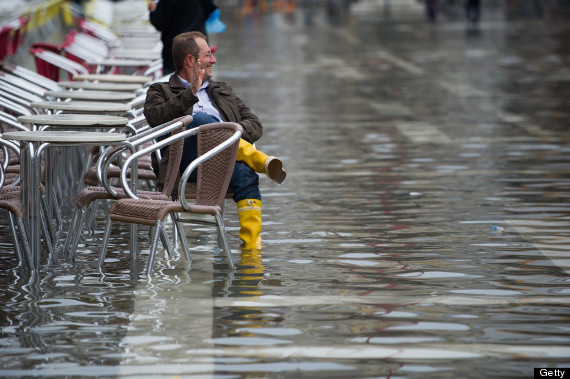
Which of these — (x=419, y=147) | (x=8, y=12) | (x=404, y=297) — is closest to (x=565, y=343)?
(x=404, y=297)

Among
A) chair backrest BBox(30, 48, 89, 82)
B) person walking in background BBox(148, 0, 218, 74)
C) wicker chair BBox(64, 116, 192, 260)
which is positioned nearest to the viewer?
wicker chair BBox(64, 116, 192, 260)

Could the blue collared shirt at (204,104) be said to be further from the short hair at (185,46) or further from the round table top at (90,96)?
the round table top at (90,96)

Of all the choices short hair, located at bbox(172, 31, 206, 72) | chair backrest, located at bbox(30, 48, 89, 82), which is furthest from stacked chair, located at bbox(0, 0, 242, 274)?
chair backrest, located at bbox(30, 48, 89, 82)

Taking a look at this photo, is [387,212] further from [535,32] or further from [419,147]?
[535,32]

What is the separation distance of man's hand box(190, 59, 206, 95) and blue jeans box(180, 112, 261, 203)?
29cm

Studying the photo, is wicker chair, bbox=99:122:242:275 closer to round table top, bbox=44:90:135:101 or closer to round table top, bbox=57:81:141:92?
round table top, bbox=44:90:135:101

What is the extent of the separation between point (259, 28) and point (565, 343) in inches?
1521

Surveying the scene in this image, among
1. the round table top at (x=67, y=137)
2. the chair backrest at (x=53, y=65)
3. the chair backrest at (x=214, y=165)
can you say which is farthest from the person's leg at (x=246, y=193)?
the chair backrest at (x=53, y=65)

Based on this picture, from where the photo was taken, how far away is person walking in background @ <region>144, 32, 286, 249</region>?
8023 mm

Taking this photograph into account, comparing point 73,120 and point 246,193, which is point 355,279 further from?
point 73,120

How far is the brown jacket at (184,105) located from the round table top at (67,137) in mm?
521

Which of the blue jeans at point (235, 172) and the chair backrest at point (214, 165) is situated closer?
the chair backrest at point (214, 165)

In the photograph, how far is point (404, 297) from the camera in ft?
22.9

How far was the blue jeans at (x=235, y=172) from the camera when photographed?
8.14 metres
